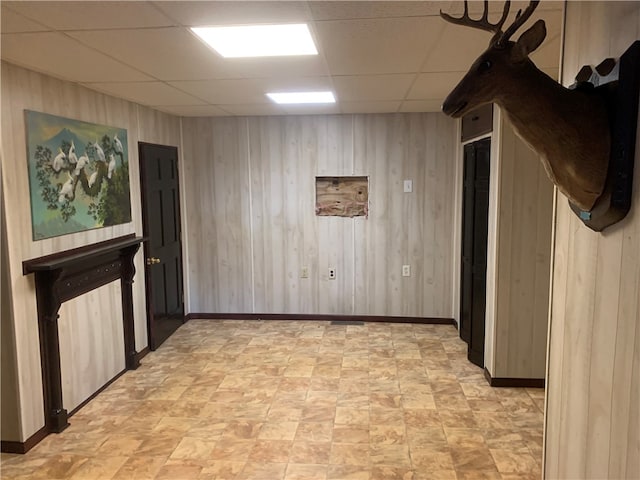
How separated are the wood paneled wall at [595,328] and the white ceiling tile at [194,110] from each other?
380cm

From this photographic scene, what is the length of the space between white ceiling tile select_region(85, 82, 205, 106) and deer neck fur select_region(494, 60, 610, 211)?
2.88 metres

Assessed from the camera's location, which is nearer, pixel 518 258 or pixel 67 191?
pixel 67 191

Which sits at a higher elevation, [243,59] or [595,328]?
[243,59]

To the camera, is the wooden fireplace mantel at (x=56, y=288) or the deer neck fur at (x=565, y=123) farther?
the wooden fireplace mantel at (x=56, y=288)

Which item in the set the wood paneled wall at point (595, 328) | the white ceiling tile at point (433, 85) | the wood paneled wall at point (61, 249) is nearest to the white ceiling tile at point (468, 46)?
the white ceiling tile at point (433, 85)

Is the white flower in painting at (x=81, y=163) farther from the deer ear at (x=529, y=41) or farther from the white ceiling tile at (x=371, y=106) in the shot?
the deer ear at (x=529, y=41)

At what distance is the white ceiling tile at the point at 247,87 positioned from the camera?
3402mm

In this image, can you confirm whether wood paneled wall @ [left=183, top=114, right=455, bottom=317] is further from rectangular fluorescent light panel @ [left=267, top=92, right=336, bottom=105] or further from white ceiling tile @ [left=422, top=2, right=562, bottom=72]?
white ceiling tile @ [left=422, top=2, right=562, bottom=72]

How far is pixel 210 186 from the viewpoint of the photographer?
5660 mm

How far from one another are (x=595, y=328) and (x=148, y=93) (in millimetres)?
3644

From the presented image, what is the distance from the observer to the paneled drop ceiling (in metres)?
1.95

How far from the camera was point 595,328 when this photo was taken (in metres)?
1.32

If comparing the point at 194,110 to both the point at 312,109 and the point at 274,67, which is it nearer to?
the point at 312,109

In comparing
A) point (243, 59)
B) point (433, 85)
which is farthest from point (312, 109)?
point (243, 59)
